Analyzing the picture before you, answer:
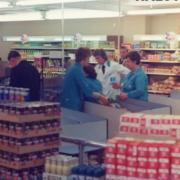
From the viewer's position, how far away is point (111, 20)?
50.0ft

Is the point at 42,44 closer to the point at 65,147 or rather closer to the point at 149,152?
the point at 65,147

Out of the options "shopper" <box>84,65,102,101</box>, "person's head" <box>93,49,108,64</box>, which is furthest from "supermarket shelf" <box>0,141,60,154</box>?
"person's head" <box>93,49,108,64</box>

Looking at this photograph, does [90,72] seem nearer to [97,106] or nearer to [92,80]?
[92,80]

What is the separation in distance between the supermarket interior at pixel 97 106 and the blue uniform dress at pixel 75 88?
0.5 inches

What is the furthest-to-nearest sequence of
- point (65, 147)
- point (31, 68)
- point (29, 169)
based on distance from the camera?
1. point (31, 68)
2. point (65, 147)
3. point (29, 169)

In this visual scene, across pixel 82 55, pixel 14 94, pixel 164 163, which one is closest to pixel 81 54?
pixel 82 55

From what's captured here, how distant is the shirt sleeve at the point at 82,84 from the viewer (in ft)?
21.4

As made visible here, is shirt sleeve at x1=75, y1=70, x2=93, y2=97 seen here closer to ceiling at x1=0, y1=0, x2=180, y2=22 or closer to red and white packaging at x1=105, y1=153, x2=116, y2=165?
red and white packaging at x1=105, y1=153, x2=116, y2=165

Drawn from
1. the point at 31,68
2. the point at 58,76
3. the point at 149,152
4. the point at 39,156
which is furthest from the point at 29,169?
the point at 58,76

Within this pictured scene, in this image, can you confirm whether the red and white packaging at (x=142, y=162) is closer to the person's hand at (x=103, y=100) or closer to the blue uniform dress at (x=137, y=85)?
the person's hand at (x=103, y=100)

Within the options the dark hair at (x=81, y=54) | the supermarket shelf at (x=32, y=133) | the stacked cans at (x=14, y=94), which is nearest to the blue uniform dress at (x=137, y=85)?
the dark hair at (x=81, y=54)

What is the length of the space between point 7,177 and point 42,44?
11746 millimetres

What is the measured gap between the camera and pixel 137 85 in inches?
279

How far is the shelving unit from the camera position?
44.3ft
